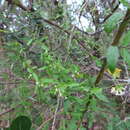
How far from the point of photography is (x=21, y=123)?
1.22 meters

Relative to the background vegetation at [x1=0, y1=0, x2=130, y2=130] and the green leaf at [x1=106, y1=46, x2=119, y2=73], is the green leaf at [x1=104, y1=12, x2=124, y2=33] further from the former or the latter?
the background vegetation at [x1=0, y1=0, x2=130, y2=130]

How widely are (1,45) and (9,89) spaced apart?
0.30 m

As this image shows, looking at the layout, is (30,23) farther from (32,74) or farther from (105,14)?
(32,74)

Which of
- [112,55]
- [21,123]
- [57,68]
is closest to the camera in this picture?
[112,55]

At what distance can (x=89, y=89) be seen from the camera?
3.02ft

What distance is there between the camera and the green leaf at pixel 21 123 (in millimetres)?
1218

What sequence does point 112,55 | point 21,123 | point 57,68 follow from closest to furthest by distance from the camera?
point 112,55 → point 57,68 → point 21,123

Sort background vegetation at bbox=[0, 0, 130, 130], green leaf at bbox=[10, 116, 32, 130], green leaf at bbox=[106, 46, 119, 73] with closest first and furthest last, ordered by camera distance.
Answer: green leaf at bbox=[106, 46, 119, 73] < background vegetation at bbox=[0, 0, 130, 130] < green leaf at bbox=[10, 116, 32, 130]

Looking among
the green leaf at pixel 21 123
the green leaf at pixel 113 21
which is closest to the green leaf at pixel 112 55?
the green leaf at pixel 113 21

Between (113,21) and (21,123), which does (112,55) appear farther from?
(21,123)

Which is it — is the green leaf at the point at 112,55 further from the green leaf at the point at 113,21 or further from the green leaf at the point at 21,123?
the green leaf at the point at 21,123

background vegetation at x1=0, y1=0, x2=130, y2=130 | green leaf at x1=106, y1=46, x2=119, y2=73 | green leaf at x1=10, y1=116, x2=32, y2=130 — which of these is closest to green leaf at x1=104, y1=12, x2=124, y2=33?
green leaf at x1=106, y1=46, x2=119, y2=73

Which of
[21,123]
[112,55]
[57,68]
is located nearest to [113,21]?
[112,55]

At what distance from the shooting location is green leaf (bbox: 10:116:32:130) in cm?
122
